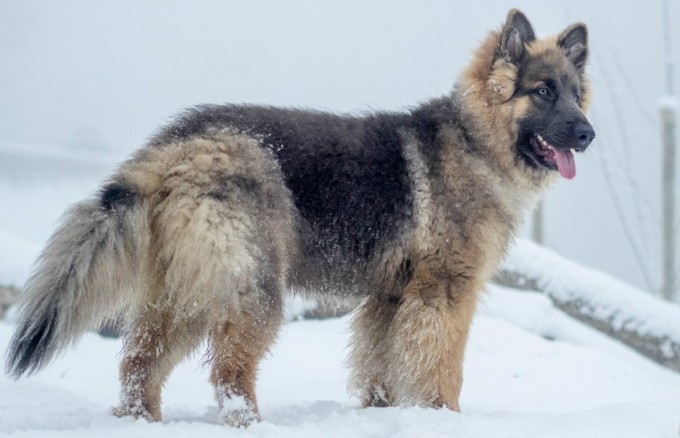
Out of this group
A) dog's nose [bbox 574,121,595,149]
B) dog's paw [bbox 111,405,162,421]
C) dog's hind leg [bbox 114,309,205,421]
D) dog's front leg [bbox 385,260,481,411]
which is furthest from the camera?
dog's nose [bbox 574,121,595,149]

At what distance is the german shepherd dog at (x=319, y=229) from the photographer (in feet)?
13.2

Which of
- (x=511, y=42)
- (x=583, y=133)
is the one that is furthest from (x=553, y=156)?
(x=511, y=42)

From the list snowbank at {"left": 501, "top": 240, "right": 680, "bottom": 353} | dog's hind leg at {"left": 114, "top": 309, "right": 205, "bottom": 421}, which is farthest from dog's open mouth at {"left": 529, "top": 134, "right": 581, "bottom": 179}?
snowbank at {"left": 501, "top": 240, "right": 680, "bottom": 353}

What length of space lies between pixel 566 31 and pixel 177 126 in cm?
296

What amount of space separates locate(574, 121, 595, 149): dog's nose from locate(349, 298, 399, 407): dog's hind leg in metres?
1.66

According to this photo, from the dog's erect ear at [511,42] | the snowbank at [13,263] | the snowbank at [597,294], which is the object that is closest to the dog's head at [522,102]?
the dog's erect ear at [511,42]

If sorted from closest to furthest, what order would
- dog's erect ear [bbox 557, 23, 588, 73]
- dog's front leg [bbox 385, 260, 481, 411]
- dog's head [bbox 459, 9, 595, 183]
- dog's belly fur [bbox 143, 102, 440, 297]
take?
dog's belly fur [bbox 143, 102, 440, 297] → dog's front leg [bbox 385, 260, 481, 411] → dog's head [bbox 459, 9, 595, 183] → dog's erect ear [bbox 557, 23, 588, 73]

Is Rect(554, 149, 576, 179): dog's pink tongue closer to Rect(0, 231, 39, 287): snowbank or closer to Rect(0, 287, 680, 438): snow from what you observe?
Rect(0, 287, 680, 438): snow

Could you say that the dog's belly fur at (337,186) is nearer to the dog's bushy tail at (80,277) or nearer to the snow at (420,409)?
the dog's bushy tail at (80,277)

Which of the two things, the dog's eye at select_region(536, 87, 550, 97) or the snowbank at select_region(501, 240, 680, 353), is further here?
the snowbank at select_region(501, 240, 680, 353)

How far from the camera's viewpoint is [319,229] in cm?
472

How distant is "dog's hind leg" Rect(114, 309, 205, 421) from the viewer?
446 cm

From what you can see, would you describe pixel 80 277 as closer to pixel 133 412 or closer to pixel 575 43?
pixel 133 412

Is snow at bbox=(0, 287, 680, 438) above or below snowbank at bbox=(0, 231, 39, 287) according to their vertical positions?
above
